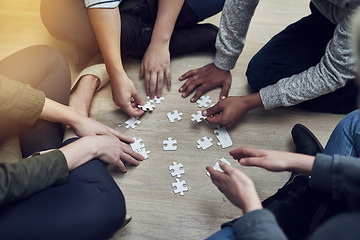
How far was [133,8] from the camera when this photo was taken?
1.98 m

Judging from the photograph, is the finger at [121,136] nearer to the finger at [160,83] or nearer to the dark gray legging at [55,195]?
the dark gray legging at [55,195]

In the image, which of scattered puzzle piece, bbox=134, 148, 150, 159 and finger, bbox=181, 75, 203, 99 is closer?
scattered puzzle piece, bbox=134, 148, 150, 159

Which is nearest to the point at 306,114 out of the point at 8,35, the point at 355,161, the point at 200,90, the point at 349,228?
the point at 200,90

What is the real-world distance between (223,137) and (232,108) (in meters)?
0.17

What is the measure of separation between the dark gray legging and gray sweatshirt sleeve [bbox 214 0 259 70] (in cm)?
84

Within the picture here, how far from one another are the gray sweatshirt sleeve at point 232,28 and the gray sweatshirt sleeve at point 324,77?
10.6 inches

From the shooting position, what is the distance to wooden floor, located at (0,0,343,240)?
5.42 ft

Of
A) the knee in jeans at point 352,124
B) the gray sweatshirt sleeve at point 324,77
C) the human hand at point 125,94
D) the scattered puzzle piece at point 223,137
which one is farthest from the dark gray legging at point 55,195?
the knee in jeans at point 352,124

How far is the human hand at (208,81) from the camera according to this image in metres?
1.97

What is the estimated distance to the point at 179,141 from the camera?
186 centimetres

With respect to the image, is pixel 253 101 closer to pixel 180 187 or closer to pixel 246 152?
pixel 246 152

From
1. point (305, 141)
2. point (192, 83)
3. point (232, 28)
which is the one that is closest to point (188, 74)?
point (192, 83)

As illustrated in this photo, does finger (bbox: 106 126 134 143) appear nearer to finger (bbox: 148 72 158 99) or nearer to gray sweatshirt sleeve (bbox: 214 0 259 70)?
finger (bbox: 148 72 158 99)

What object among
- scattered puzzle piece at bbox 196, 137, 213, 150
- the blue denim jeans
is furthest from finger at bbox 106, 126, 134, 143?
the blue denim jeans
